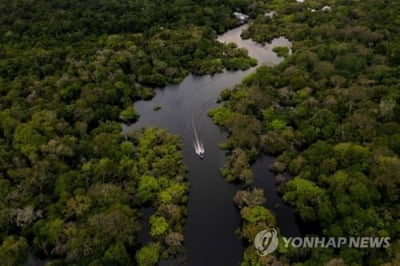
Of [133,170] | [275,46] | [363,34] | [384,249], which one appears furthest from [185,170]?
[363,34]

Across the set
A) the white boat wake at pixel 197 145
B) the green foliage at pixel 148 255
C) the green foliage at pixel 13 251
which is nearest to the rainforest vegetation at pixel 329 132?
the white boat wake at pixel 197 145

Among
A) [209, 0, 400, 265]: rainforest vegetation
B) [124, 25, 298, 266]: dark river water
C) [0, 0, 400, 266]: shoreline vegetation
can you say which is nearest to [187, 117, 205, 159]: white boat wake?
[124, 25, 298, 266]: dark river water

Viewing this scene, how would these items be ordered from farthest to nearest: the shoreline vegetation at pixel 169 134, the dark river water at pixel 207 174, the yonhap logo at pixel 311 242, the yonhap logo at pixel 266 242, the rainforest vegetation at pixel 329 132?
the dark river water at pixel 207 174 < the shoreline vegetation at pixel 169 134 < the rainforest vegetation at pixel 329 132 < the yonhap logo at pixel 266 242 < the yonhap logo at pixel 311 242

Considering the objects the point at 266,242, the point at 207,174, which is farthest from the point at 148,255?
the point at 207,174

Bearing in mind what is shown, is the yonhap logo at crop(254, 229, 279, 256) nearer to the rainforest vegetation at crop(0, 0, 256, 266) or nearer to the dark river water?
the dark river water

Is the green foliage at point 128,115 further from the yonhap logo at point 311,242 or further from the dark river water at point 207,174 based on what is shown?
the yonhap logo at point 311,242

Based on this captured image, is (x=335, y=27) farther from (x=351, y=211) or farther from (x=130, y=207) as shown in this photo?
(x=130, y=207)

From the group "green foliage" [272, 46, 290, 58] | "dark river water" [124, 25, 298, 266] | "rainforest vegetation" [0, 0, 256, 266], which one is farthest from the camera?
"green foliage" [272, 46, 290, 58]
